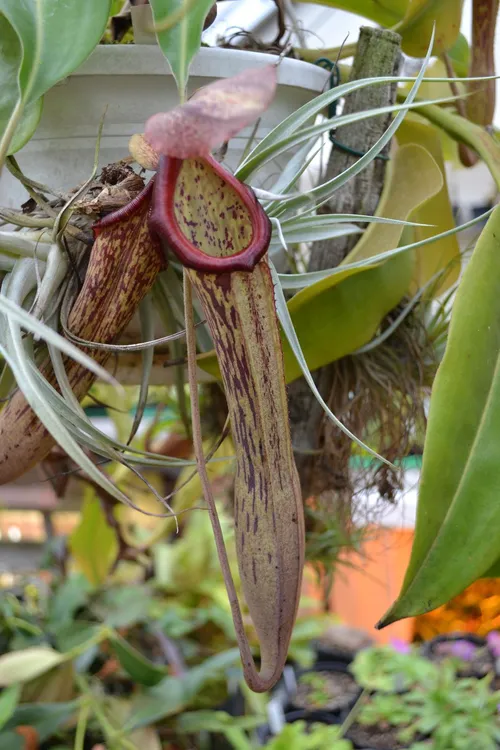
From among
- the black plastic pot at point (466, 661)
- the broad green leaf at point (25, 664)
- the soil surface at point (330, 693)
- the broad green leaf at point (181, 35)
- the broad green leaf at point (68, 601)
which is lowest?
the soil surface at point (330, 693)

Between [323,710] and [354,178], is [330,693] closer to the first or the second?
[323,710]

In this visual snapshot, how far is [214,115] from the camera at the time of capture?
243 mm

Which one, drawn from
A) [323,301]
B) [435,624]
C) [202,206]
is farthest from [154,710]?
[435,624]

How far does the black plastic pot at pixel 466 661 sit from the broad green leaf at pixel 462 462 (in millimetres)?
1413

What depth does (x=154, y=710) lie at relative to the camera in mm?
1095

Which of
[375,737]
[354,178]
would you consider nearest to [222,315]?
[354,178]

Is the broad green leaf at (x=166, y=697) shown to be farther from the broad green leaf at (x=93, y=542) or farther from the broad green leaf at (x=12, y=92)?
the broad green leaf at (x=12, y=92)

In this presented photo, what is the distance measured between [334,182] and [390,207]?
0.15 m

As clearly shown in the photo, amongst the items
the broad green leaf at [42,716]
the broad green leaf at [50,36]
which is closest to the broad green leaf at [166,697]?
Answer: the broad green leaf at [42,716]

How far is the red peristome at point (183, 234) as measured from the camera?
0.98 ft

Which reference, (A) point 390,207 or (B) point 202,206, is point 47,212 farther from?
(A) point 390,207

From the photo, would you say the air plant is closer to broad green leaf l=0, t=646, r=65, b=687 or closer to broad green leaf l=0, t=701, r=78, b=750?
broad green leaf l=0, t=646, r=65, b=687

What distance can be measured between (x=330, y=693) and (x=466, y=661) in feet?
1.29

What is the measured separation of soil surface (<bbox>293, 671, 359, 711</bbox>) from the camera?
172 cm
